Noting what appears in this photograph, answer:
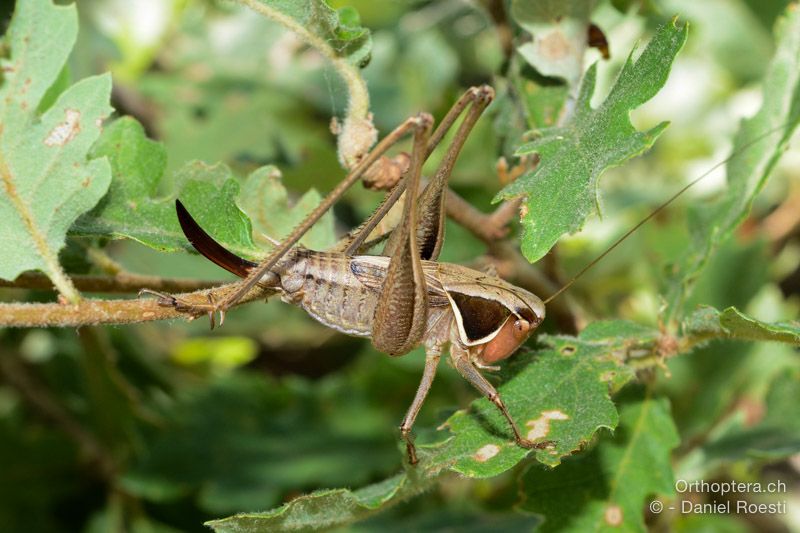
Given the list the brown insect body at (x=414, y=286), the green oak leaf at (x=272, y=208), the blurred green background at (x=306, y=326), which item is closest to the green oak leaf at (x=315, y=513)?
the brown insect body at (x=414, y=286)

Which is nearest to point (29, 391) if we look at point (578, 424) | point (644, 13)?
point (578, 424)

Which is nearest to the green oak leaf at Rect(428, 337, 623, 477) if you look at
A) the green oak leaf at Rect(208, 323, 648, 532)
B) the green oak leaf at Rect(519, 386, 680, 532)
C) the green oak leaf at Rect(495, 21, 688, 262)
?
the green oak leaf at Rect(208, 323, 648, 532)

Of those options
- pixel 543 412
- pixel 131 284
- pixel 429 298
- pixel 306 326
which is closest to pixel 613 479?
pixel 543 412

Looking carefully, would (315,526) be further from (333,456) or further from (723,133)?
(723,133)

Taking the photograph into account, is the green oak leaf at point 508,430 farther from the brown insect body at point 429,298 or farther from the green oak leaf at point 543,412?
the brown insect body at point 429,298

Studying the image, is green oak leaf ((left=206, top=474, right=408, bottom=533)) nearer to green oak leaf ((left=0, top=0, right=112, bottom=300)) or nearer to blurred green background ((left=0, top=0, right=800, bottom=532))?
green oak leaf ((left=0, top=0, right=112, bottom=300))

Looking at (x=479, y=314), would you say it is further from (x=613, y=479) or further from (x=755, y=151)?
(x=755, y=151)
